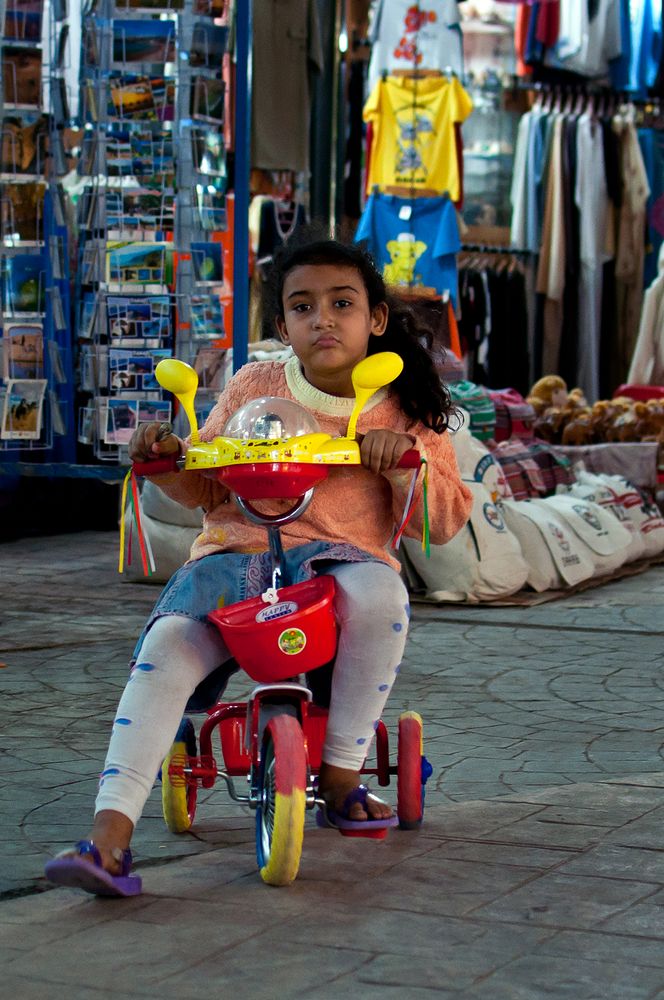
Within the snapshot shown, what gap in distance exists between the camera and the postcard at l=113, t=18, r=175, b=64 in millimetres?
5605

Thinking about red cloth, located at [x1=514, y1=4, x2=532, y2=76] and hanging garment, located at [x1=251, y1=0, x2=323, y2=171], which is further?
red cloth, located at [x1=514, y1=4, x2=532, y2=76]

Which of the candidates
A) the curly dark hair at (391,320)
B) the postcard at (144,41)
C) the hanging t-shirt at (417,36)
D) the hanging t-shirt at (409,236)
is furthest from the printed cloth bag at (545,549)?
the hanging t-shirt at (417,36)

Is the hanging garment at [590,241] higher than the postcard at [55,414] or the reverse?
higher

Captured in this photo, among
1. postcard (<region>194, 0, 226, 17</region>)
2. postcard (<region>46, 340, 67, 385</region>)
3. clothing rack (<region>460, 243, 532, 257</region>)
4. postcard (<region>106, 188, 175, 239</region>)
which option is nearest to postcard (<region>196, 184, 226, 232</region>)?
postcard (<region>106, 188, 175, 239</region>)

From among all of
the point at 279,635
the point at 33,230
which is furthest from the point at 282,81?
the point at 279,635

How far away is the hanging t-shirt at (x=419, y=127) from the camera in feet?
28.4

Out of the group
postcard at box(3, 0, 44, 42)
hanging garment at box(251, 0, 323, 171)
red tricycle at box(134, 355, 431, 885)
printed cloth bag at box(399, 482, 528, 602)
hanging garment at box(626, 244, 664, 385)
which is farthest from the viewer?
hanging garment at box(626, 244, 664, 385)

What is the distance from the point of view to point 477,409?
6.23 m

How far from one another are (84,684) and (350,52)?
6.29 m

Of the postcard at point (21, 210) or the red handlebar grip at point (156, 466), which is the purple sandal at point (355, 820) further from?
the postcard at point (21, 210)

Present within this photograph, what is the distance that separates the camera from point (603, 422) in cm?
772

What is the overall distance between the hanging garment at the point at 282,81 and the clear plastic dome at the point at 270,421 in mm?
5740

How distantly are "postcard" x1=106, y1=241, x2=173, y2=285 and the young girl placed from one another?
2991 millimetres

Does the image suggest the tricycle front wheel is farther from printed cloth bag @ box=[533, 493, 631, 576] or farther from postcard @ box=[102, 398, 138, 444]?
printed cloth bag @ box=[533, 493, 631, 576]
